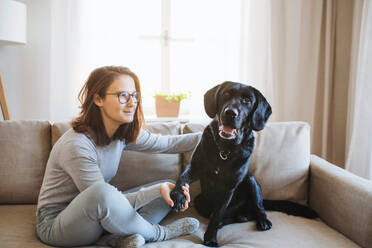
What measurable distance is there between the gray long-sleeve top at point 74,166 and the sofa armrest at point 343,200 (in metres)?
0.88

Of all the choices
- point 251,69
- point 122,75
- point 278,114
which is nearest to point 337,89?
point 278,114

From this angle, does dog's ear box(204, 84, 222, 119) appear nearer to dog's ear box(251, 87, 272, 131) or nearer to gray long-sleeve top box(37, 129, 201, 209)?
dog's ear box(251, 87, 272, 131)

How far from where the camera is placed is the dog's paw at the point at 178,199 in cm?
124

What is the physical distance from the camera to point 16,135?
1.69m

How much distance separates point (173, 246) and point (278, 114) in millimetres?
1844

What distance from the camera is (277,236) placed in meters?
1.41

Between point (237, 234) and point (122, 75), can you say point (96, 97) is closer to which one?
point (122, 75)

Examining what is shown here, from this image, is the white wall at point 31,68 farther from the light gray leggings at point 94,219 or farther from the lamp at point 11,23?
the light gray leggings at point 94,219

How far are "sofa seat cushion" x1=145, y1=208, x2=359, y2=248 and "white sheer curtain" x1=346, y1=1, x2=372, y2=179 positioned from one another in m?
1.12

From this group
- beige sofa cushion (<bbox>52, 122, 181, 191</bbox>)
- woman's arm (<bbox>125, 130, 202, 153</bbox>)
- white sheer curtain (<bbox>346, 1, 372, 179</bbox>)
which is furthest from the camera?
white sheer curtain (<bbox>346, 1, 372, 179</bbox>)

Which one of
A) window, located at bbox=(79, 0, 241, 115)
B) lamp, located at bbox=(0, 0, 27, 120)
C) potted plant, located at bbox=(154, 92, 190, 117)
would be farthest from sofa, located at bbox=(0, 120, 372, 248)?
window, located at bbox=(79, 0, 241, 115)

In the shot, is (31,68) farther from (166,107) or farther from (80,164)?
(80,164)

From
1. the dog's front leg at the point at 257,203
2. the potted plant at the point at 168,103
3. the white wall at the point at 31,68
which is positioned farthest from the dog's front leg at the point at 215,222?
the white wall at the point at 31,68

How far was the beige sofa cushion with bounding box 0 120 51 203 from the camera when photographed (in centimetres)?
166
